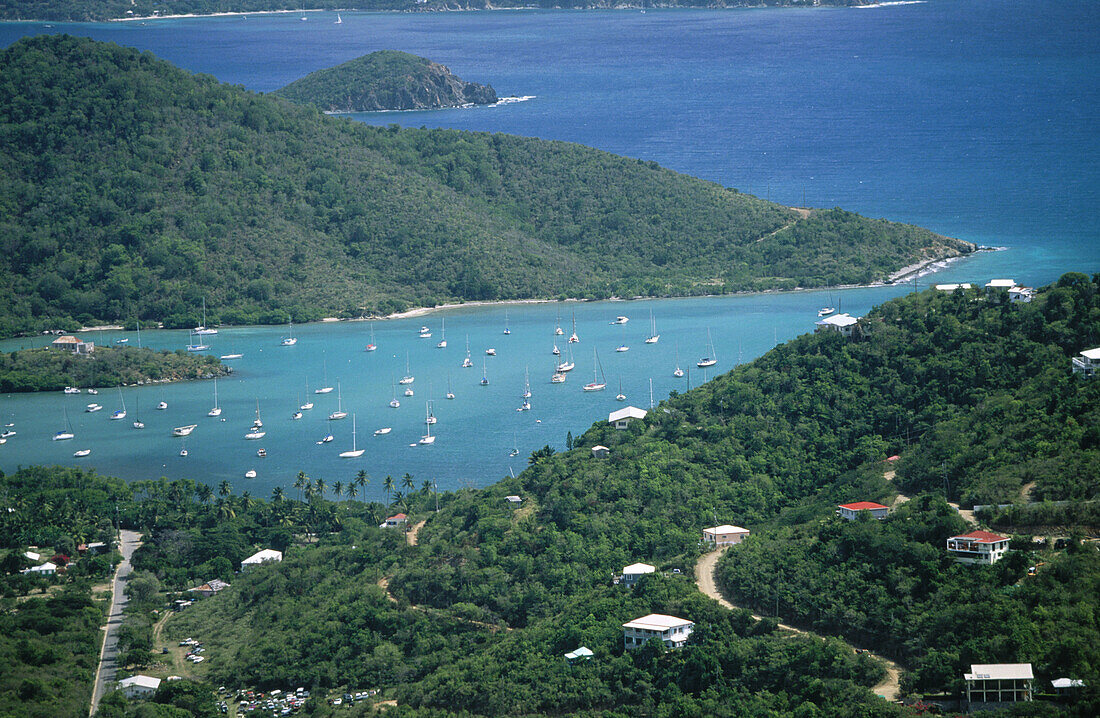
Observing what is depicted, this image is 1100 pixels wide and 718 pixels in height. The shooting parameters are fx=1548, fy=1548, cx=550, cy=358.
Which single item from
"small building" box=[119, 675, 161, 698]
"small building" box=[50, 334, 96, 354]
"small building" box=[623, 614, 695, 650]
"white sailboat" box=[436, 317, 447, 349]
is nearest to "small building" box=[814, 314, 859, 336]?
"small building" box=[623, 614, 695, 650]

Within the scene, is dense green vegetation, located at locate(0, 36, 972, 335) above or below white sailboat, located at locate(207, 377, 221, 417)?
above

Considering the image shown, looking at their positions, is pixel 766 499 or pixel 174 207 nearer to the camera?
pixel 766 499

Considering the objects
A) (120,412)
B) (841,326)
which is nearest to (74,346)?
(120,412)

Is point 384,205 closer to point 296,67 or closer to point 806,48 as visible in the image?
point 296,67

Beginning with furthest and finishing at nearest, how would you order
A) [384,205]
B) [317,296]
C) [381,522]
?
[384,205] < [317,296] < [381,522]

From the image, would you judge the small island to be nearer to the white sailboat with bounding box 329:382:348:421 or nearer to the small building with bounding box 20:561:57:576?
the white sailboat with bounding box 329:382:348:421

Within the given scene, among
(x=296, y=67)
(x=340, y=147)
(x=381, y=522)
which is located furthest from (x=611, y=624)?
(x=296, y=67)
